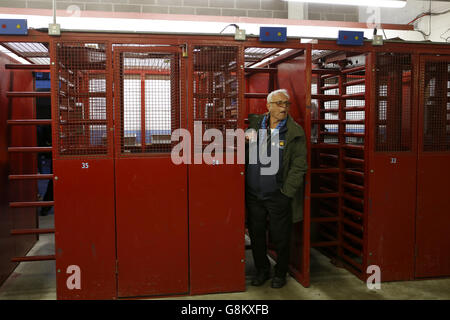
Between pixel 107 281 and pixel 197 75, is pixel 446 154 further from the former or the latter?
pixel 107 281

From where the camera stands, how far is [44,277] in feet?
12.3

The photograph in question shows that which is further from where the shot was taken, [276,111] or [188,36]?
[276,111]

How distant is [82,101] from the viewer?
317cm

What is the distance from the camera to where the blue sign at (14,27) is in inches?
114

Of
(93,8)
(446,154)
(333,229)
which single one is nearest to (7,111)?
(93,8)

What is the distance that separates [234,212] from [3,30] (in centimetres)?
231

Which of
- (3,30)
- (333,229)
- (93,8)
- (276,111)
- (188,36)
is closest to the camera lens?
(3,30)

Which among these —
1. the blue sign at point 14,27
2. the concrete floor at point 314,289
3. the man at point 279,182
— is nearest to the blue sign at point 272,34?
the man at point 279,182

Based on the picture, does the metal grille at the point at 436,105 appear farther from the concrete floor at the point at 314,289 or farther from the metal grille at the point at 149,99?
the metal grille at the point at 149,99

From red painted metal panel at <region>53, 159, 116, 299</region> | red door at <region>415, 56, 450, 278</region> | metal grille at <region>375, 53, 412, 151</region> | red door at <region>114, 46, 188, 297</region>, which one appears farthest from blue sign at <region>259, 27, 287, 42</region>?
red painted metal panel at <region>53, 159, 116, 299</region>

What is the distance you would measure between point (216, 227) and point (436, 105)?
2341 millimetres

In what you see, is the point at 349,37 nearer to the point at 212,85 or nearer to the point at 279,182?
the point at 212,85

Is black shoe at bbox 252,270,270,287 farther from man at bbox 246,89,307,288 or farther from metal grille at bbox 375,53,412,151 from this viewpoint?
metal grille at bbox 375,53,412,151

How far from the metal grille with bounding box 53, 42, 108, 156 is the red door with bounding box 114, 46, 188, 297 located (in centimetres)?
15
